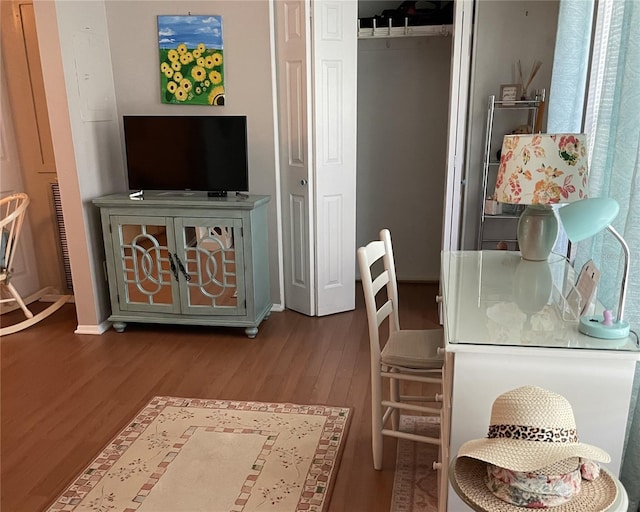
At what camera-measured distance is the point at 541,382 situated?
1.36 m

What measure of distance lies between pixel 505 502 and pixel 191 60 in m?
3.29

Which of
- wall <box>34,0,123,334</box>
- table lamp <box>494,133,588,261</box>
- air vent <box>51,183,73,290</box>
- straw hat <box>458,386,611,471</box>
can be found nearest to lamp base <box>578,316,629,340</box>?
straw hat <box>458,386,611,471</box>

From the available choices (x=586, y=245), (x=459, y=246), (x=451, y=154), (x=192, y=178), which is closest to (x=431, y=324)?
(x=459, y=246)

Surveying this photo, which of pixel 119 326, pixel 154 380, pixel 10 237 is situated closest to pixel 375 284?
pixel 154 380

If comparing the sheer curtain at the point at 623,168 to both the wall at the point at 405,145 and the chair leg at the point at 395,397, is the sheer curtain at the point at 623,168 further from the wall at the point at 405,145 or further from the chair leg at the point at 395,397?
the wall at the point at 405,145

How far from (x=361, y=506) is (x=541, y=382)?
934 millimetres

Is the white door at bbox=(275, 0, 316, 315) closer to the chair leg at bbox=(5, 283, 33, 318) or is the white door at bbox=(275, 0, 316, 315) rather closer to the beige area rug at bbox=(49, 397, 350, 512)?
the beige area rug at bbox=(49, 397, 350, 512)

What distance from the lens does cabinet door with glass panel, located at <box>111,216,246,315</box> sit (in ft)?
10.9

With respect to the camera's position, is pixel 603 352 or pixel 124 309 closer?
pixel 603 352

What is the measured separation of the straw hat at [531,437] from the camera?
41.9 inches

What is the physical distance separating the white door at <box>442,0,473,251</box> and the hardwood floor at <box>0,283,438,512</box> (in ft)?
2.25

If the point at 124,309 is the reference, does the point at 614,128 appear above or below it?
above

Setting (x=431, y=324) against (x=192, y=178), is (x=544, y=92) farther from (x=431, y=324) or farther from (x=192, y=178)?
(x=192, y=178)

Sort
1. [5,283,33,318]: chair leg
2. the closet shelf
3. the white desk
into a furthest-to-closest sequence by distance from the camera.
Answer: the closet shelf, [5,283,33,318]: chair leg, the white desk
